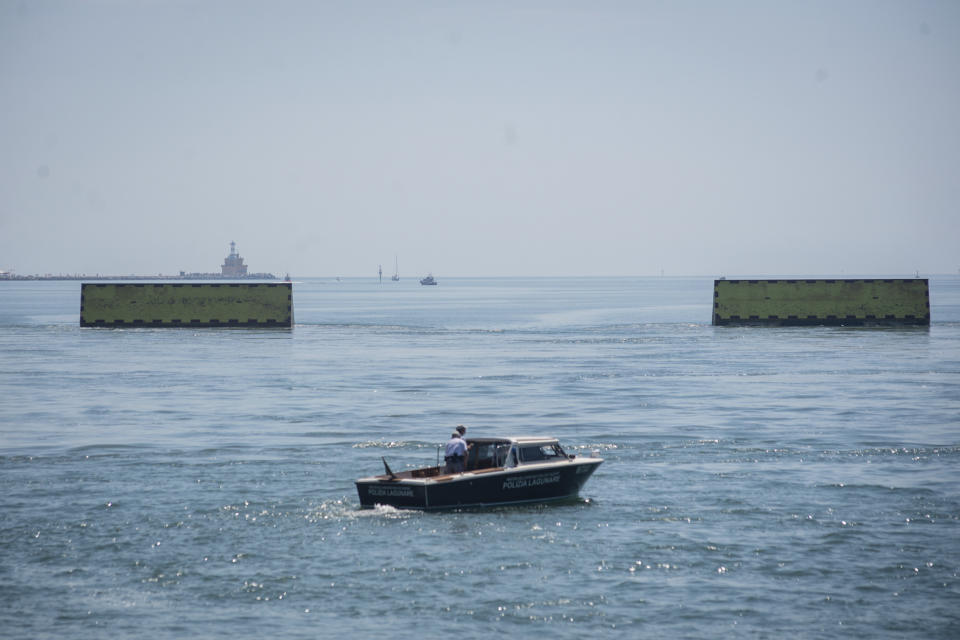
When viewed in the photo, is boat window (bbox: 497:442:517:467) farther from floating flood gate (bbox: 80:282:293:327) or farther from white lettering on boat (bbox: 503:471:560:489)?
floating flood gate (bbox: 80:282:293:327)

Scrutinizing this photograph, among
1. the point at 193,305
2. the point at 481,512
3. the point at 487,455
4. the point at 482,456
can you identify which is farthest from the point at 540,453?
the point at 193,305

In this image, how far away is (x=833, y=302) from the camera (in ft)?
299

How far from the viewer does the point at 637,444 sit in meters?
35.8

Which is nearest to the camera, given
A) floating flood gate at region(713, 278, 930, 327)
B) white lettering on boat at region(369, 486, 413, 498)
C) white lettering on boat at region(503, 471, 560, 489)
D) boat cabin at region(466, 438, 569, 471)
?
white lettering on boat at region(369, 486, 413, 498)

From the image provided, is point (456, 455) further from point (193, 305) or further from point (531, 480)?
point (193, 305)

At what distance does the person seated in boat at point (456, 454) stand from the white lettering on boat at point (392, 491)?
1.39 m

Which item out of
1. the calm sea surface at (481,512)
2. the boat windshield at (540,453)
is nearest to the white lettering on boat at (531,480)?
the boat windshield at (540,453)

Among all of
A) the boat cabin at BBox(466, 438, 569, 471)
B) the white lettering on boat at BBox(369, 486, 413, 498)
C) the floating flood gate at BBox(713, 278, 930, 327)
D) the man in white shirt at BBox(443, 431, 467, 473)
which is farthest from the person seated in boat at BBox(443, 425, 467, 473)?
the floating flood gate at BBox(713, 278, 930, 327)

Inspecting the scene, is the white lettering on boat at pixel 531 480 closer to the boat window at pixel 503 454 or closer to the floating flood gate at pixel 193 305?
the boat window at pixel 503 454

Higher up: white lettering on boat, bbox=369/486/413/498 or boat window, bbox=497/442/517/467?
boat window, bbox=497/442/517/467

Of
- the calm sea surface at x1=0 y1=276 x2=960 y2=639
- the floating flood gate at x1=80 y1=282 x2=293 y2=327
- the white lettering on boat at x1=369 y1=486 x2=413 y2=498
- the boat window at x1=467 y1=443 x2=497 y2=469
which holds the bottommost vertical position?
the calm sea surface at x1=0 y1=276 x2=960 y2=639

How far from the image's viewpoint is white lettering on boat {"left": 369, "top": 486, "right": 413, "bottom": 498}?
26.2 metres

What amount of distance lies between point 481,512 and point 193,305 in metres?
74.0

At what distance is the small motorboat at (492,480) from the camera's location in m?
26.2
